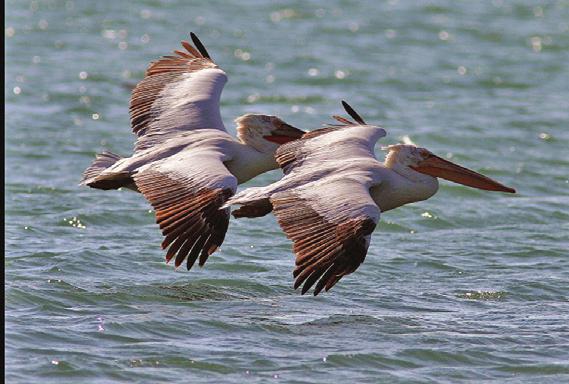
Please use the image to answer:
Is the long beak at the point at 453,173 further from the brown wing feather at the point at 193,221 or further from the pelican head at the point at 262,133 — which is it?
the brown wing feather at the point at 193,221

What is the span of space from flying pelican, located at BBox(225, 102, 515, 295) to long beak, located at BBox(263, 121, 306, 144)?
1.48ft

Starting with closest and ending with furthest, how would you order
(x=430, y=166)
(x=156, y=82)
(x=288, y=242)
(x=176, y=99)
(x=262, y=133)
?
(x=430, y=166) → (x=262, y=133) → (x=176, y=99) → (x=156, y=82) → (x=288, y=242)

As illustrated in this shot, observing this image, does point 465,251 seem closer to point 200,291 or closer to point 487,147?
point 200,291

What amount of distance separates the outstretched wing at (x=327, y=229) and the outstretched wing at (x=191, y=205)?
37 centimetres

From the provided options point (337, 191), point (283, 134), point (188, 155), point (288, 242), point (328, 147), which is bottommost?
point (288, 242)

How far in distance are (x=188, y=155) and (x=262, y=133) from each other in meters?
0.90

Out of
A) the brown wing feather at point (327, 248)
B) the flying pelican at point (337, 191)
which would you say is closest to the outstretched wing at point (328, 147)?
the flying pelican at point (337, 191)

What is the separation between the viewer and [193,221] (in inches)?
341

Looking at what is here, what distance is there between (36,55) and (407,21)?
6.76 metres

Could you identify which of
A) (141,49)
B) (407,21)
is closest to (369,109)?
(141,49)

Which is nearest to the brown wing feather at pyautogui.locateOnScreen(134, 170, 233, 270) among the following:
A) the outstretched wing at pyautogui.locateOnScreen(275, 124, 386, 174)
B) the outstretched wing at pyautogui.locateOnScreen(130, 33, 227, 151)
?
the outstretched wing at pyautogui.locateOnScreen(275, 124, 386, 174)

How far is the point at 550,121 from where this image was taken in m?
16.8

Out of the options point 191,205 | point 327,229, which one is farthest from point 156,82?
point 327,229

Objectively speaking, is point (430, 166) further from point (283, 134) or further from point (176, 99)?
point (176, 99)
